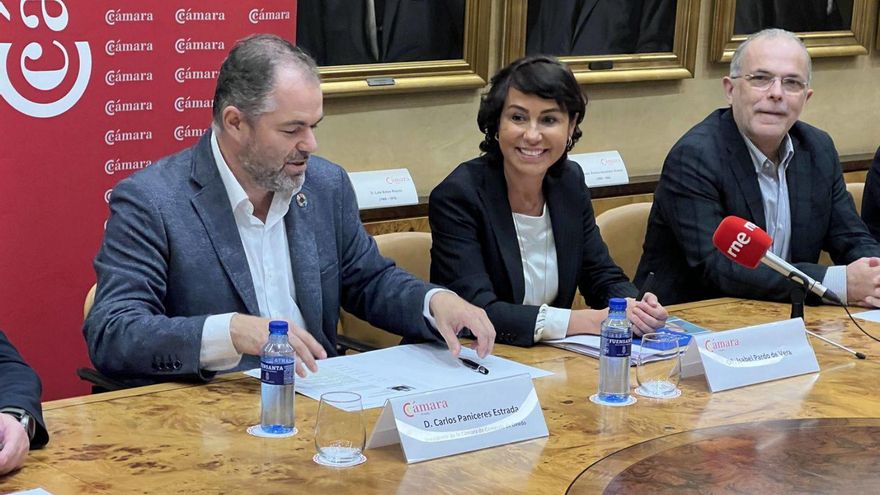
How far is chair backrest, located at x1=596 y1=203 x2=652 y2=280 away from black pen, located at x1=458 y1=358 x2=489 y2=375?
1559 mm

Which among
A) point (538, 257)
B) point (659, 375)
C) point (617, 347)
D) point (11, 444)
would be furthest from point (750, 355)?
point (11, 444)

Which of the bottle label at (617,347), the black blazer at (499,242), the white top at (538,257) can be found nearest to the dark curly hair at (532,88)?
the black blazer at (499,242)

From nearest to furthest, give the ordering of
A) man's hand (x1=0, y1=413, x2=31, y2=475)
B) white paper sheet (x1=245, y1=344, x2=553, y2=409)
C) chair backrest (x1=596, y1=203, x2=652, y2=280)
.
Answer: man's hand (x1=0, y1=413, x2=31, y2=475)
white paper sheet (x1=245, y1=344, x2=553, y2=409)
chair backrest (x1=596, y1=203, x2=652, y2=280)

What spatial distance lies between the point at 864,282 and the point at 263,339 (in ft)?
6.63

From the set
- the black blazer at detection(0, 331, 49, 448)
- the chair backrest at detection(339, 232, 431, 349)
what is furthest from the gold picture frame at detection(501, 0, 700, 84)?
→ the black blazer at detection(0, 331, 49, 448)

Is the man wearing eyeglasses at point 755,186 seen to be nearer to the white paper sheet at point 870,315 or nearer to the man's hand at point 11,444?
the white paper sheet at point 870,315

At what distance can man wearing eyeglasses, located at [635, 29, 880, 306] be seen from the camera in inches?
165

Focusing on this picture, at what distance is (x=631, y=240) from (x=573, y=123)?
86 cm

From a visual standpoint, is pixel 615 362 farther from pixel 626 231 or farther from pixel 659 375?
pixel 626 231

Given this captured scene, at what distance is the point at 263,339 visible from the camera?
2783 millimetres

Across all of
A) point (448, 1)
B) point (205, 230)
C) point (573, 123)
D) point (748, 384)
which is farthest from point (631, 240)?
point (205, 230)

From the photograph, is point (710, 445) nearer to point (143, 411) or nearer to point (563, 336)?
point (563, 336)

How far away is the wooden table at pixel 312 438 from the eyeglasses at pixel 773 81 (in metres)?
1.28

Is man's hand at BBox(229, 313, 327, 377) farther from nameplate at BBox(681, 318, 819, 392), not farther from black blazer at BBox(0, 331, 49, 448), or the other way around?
nameplate at BBox(681, 318, 819, 392)
